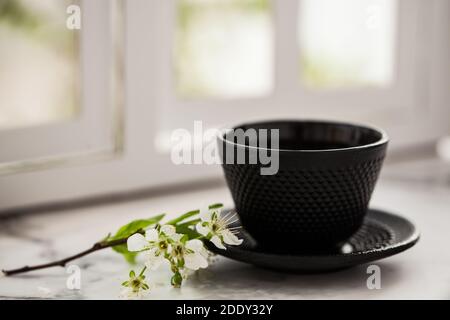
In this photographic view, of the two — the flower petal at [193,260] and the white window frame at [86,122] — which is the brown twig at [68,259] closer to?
the flower petal at [193,260]

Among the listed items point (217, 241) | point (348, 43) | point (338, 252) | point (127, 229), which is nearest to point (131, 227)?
point (127, 229)

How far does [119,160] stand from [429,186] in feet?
1.71

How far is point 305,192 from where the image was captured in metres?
0.85

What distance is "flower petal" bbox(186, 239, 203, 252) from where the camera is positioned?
83cm

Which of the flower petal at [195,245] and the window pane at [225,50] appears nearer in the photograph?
the flower petal at [195,245]

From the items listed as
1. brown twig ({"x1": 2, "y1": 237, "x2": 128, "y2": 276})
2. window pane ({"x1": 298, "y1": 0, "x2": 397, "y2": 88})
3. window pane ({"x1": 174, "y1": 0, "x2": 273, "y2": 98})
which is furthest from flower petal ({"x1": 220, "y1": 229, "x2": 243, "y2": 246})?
window pane ({"x1": 298, "y1": 0, "x2": 397, "y2": 88})

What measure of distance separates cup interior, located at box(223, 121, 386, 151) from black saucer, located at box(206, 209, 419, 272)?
113 mm

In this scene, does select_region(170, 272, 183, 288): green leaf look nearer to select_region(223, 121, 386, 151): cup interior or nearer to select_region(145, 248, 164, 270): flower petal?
select_region(145, 248, 164, 270): flower petal

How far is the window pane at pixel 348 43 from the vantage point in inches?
57.9

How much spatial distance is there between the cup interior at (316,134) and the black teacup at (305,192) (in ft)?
0.16

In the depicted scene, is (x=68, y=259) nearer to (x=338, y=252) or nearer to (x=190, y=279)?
(x=190, y=279)

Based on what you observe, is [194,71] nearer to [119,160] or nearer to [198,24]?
[198,24]

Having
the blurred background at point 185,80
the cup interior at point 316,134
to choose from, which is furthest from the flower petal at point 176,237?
the blurred background at point 185,80
